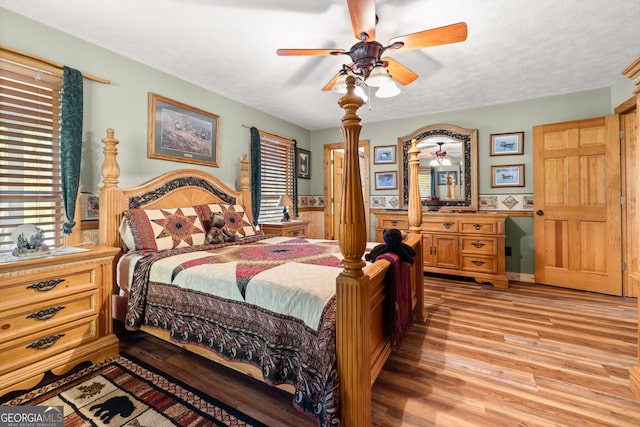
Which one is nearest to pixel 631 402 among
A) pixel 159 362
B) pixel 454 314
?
pixel 454 314

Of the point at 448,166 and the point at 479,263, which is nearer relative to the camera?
the point at 479,263

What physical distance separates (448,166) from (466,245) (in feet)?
4.31

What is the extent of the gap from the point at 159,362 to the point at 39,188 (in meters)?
1.66

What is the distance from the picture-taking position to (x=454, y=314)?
2838mm

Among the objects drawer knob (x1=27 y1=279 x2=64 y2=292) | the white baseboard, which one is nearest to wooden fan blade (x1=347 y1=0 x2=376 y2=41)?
drawer knob (x1=27 y1=279 x2=64 y2=292)

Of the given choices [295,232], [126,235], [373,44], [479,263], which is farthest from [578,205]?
[126,235]

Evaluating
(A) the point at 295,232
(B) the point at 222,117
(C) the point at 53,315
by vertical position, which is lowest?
(C) the point at 53,315

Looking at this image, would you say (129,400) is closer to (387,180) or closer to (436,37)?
(436,37)

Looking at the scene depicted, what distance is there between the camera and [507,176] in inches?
161

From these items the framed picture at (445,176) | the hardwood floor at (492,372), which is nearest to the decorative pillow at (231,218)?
the hardwood floor at (492,372)

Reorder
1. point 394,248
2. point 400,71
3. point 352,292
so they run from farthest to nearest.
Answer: point 400,71, point 394,248, point 352,292

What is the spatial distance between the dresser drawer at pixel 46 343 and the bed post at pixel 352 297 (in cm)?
187

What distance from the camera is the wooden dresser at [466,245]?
12.2 ft

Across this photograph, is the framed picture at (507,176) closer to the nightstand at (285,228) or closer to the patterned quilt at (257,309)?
the nightstand at (285,228)
